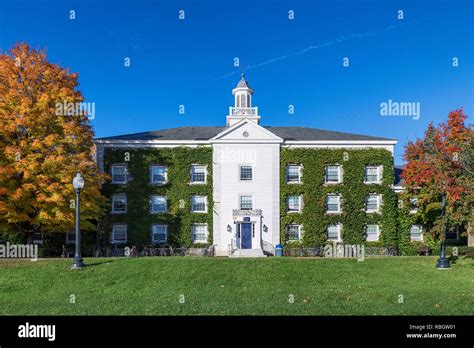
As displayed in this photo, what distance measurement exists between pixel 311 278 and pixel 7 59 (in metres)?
21.4

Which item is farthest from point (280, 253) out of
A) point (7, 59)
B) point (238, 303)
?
point (7, 59)

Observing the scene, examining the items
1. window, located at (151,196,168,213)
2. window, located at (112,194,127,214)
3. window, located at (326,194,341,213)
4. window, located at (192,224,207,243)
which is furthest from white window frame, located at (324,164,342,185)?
window, located at (112,194,127,214)

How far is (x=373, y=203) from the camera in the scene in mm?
33781

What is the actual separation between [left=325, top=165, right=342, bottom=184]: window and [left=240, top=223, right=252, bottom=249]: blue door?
25.0 ft

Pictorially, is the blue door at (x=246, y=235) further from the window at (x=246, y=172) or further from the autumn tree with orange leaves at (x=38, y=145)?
the autumn tree with orange leaves at (x=38, y=145)

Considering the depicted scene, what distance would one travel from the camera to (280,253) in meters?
29.8

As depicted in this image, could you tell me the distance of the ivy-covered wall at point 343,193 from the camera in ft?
108

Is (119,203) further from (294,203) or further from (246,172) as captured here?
(294,203)

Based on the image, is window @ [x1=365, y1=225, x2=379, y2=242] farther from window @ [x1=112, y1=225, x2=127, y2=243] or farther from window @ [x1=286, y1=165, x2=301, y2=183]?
window @ [x1=112, y1=225, x2=127, y2=243]

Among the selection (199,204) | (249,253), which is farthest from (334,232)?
(199,204)

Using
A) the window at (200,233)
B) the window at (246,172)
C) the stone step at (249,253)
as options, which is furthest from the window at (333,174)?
the window at (200,233)

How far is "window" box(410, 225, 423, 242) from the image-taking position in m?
33.7

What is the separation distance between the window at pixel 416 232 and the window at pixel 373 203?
3399 millimetres

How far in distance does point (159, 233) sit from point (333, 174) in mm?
15145
